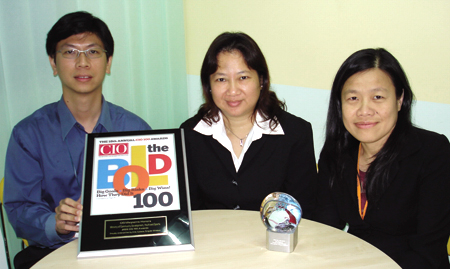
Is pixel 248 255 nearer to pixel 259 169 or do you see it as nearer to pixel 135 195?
pixel 135 195

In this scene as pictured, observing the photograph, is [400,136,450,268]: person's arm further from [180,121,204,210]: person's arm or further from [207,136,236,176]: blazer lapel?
[180,121,204,210]: person's arm

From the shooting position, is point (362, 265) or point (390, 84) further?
point (390, 84)

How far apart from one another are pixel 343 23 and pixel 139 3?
163 cm

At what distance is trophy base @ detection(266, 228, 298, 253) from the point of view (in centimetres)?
147

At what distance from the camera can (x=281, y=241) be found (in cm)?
148

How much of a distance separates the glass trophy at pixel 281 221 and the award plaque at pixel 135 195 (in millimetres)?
302

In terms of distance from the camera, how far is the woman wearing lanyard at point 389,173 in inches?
70.7

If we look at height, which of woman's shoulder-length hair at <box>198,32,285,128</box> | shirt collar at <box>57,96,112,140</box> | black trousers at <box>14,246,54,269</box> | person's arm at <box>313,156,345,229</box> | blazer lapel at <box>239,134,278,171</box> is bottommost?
black trousers at <box>14,246,54,269</box>

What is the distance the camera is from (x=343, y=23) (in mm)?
3086

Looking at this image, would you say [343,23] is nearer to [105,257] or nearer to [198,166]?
[198,166]

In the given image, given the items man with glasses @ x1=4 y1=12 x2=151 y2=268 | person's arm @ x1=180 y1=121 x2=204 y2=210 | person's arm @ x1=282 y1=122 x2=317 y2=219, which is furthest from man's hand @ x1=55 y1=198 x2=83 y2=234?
person's arm @ x1=282 y1=122 x2=317 y2=219

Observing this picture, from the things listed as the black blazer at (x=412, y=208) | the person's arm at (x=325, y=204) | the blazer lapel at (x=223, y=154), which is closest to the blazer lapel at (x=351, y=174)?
the black blazer at (x=412, y=208)

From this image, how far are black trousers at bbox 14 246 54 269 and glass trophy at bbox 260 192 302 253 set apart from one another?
4.17 feet

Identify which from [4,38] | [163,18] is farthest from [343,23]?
[4,38]
